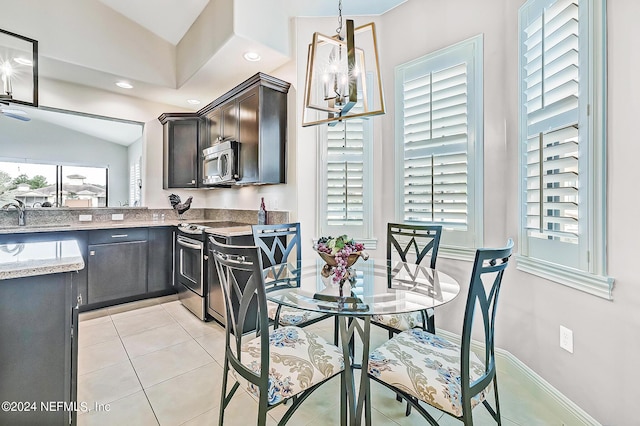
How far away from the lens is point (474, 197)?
2.27 m

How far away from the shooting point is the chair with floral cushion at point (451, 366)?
1159 mm

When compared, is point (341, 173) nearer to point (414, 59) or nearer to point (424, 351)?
point (414, 59)

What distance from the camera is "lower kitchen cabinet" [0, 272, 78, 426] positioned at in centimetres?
115

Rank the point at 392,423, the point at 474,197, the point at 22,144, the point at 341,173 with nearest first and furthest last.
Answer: the point at 392,423 < the point at 474,197 < the point at 341,173 < the point at 22,144

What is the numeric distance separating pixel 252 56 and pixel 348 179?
1.56 metres

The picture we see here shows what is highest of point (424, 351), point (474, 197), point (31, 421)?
point (474, 197)

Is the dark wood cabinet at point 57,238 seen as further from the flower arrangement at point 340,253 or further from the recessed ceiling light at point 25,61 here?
the flower arrangement at point 340,253

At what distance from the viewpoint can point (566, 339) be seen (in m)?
1.64

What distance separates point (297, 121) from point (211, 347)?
2251 millimetres

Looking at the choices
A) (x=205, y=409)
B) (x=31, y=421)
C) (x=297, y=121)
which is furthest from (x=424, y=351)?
(x=297, y=121)

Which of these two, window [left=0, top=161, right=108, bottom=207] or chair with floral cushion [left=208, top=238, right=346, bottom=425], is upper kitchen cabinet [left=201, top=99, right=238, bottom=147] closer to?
window [left=0, top=161, right=108, bottom=207]

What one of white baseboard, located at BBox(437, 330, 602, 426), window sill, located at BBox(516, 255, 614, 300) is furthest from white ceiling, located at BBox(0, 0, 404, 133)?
white baseboard, located at BBox(437, 330, 602, 426)

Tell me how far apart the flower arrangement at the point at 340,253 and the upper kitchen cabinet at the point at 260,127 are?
4.81 feet

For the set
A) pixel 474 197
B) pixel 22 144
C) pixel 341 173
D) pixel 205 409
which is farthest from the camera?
pixel 22 144
